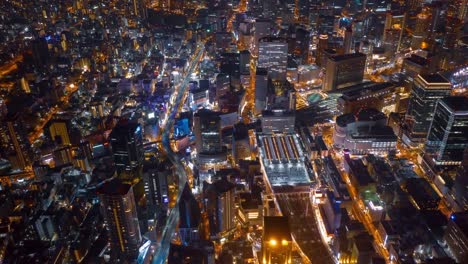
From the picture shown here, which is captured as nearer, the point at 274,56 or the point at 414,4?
the point at 274,56

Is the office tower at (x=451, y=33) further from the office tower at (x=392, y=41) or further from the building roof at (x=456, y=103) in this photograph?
the building roof at (x=456, y=103)

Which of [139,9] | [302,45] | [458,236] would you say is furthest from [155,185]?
[139,9]

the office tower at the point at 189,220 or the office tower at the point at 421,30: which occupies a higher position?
the office tower at the point at 421,30

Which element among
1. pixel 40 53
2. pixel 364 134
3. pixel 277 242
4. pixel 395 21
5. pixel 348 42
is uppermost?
pixel 395 21

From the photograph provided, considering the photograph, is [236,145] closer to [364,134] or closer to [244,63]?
[364,134]

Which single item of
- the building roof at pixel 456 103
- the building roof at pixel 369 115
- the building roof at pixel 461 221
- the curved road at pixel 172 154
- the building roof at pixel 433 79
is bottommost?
the curved road at pixel 172 154

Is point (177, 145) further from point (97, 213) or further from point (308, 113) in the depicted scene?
point (308, 113)

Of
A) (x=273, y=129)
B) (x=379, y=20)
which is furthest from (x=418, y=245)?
(x=379, y=20)

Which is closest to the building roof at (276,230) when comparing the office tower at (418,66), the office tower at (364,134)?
the office tower at (364,134)
